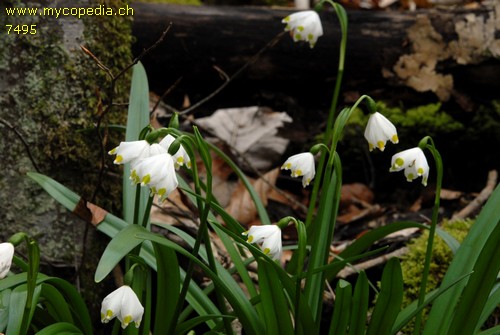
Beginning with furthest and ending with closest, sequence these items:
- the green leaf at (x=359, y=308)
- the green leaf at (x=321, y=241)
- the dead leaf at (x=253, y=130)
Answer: the dead leaf at (x=253, y=130), the green leaf at (x=321, y=241), the green leaf at (x=359, y=308)

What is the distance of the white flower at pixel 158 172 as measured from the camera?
181 cm

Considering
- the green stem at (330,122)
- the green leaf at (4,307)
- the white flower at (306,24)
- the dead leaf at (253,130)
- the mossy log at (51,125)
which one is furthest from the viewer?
the dead leaf at (253,130)

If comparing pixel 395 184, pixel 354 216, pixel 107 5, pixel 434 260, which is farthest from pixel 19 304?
pixel 395 184

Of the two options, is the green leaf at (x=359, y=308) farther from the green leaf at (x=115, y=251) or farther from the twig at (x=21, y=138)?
the twig at (x=21, y=138)

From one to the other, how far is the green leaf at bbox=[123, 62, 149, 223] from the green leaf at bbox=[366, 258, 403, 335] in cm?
89

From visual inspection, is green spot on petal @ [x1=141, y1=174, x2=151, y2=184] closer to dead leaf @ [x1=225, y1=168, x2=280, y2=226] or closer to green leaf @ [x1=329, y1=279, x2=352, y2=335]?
green leaf @ [x1=329, y1=279, x2=352, y2=335]

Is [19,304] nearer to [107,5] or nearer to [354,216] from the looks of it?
[107,5]

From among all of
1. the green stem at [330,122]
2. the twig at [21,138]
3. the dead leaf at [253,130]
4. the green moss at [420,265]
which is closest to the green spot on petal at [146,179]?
the green stem at [330,122]

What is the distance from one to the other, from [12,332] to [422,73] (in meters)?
3.08

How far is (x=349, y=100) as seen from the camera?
4504mm

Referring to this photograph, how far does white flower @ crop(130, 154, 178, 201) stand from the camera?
181 centimetres

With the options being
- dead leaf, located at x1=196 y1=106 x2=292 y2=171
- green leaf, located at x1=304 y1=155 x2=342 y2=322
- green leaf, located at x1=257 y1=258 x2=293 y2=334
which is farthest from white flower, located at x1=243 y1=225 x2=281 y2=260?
dead leaf, located at x1=196 y1=106 x2=292 y2=171

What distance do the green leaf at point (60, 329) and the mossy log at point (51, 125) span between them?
27.7 inches

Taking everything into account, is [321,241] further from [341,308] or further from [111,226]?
[111,226]
